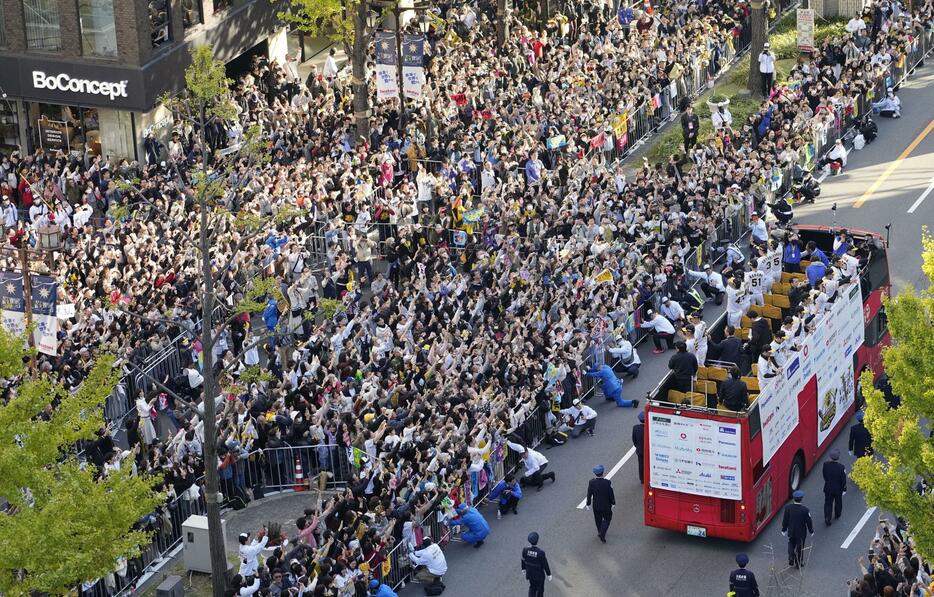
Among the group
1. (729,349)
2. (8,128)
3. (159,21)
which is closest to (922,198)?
(729,349)

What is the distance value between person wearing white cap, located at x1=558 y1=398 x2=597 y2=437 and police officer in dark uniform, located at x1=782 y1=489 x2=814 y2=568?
647cm

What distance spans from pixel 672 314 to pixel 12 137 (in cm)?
2335

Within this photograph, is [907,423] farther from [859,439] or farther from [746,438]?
[859,439]

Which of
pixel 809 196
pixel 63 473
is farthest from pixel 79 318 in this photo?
pixel 809 196

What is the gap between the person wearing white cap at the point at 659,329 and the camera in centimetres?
3881

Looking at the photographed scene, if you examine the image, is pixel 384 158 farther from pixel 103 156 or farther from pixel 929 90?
pixel 929 90

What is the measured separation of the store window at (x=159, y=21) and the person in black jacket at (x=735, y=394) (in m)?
26.1

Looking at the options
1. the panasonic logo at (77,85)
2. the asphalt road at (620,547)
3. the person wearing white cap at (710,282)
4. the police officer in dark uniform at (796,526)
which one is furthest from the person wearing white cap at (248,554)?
the panasonic logo at (77,85)

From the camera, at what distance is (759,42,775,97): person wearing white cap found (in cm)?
5321

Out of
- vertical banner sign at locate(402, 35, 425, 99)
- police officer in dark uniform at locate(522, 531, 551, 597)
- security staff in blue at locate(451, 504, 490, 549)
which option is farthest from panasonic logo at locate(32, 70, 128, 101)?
police officer in dark uniform at locate(522, 531, 551, 597)

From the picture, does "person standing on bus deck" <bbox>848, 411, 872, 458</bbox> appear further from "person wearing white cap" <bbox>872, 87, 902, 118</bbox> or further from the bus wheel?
"person wearing white cap" <bbox>872, 87, 902, 118</bbox>

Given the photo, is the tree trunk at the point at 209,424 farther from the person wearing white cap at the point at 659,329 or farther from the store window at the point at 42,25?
the store window at the point at 42,25

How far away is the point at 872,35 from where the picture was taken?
5681 cm

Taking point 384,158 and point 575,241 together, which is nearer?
point 575,241
